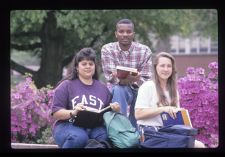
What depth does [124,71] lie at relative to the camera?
13.4 ft

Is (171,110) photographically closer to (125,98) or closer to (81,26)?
(125,98)

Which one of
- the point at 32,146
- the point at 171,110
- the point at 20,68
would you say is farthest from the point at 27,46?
the point at 171,110

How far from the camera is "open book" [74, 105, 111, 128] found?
4.02 metres

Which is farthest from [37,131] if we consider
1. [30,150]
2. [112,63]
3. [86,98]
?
[112,63]

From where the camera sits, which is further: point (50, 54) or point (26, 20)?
point (26, 20)

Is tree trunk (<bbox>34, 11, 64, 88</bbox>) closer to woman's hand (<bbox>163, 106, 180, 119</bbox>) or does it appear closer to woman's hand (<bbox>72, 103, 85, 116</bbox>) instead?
woman's hand (<bbox>72, 103, 85, 116</bbox>)

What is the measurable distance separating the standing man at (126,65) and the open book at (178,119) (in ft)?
0.77

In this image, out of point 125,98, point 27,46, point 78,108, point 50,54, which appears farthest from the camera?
point 27,46

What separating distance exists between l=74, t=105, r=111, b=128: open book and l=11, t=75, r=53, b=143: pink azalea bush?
0.29 meters

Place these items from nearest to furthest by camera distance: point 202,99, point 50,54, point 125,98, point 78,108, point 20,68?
point 78,108, point 125,98, point 202,99, point 20,68, point 50,54

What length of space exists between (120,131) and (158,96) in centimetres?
40

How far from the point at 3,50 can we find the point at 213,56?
5.62 ft

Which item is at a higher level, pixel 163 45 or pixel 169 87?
pixel 163 45

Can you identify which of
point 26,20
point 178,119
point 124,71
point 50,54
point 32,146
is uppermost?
point 26,20
